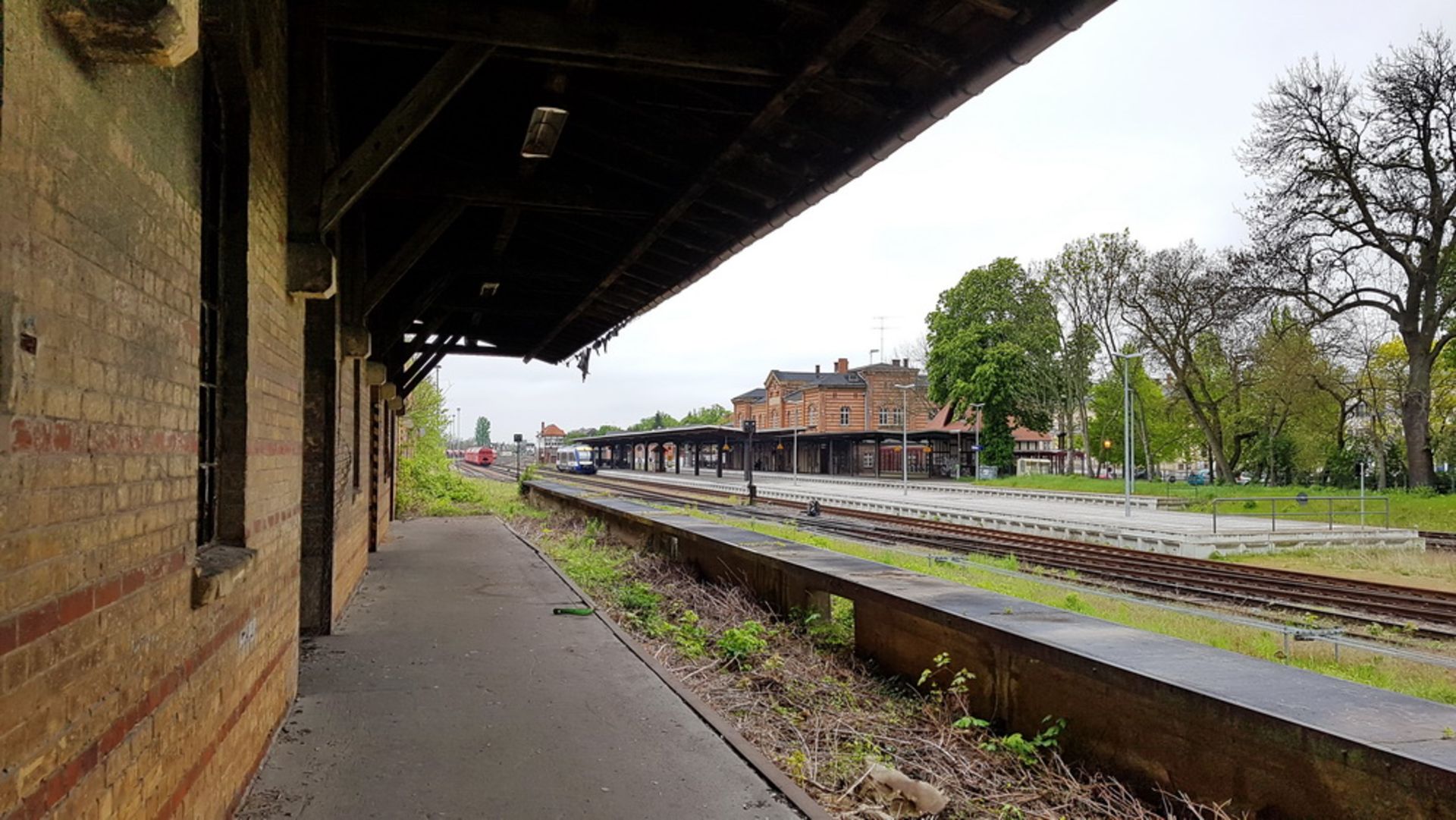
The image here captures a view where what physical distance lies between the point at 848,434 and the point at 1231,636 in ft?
139

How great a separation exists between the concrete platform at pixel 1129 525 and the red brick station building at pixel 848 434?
Result: 14.6m

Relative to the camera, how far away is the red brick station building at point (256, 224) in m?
1.91

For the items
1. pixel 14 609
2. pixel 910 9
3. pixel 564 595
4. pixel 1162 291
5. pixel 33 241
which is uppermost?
pixel 1162 291

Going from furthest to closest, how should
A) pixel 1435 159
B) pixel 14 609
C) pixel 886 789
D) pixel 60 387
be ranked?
pixel 1435 159 → pixel 886 789 → pixel 60 387 → pixel 14 609

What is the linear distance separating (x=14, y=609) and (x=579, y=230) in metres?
7.71

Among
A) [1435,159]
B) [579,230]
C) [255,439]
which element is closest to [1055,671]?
[255,439]

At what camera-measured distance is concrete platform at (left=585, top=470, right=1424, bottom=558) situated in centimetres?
1791

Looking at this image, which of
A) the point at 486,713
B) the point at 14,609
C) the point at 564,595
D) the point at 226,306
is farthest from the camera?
the point at 564,595

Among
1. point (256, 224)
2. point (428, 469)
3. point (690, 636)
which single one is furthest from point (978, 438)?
point (256, 224)

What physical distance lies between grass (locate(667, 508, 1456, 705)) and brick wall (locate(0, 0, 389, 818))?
5.07 meters

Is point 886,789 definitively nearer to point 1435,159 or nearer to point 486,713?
point 486,713

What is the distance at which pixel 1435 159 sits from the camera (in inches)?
1010

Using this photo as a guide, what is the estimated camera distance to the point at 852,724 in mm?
5512

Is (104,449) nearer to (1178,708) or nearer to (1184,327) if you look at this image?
(1178,708)
